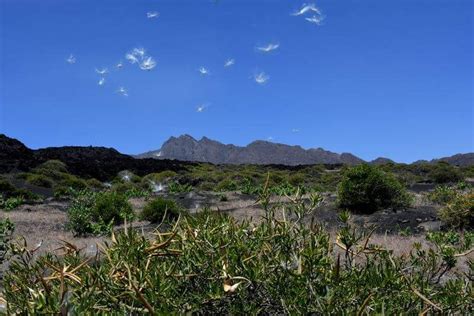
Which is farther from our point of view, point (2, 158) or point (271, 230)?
point (2, 158)

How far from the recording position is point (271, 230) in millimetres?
2500

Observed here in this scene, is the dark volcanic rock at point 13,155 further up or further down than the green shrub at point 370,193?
further up

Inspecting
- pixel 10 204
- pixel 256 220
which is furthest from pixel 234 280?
pixel 10 204

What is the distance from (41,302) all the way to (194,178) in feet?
168

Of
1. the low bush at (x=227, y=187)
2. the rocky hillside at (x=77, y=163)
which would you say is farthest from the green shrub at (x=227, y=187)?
the rocky hillside at (x=77, y=163)

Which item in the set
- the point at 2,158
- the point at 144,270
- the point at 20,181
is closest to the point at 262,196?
the point at 144,270

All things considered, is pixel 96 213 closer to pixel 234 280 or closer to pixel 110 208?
pixel 110 208

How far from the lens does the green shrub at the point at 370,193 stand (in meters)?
21.2

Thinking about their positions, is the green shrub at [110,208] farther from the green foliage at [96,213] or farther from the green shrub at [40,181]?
the green shrub at [40,181]

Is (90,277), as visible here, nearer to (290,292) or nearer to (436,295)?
(290,292)

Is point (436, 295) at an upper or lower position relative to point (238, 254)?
lower

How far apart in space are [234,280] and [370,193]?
20017 mm

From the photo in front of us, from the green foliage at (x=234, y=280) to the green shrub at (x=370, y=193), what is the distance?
63.3 ft

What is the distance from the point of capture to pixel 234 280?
6.77 feet
